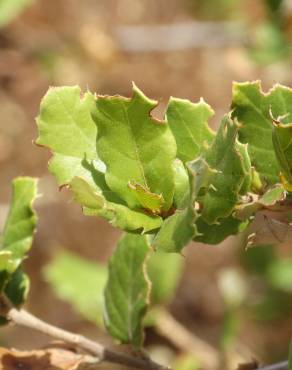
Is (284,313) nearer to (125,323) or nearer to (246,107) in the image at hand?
(125,323)

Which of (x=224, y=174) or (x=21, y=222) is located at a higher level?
(x=224, y=174)

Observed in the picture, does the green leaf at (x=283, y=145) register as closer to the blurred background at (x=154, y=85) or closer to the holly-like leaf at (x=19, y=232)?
the holly-like leaf at (x=19, y=232)

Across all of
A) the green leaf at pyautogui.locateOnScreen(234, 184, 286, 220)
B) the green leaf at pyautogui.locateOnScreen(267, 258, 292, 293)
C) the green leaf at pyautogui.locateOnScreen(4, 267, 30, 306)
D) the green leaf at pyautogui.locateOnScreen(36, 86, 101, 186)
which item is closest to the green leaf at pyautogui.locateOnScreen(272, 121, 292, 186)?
the green leaf at pyautogui.locateOnScreen(234, 184, 286, 220)

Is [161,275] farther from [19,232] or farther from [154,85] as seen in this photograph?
[154,85]

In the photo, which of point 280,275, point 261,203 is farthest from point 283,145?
point 280,275

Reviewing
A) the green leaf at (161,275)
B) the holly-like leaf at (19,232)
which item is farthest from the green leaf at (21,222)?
the green leaf at (161,275)

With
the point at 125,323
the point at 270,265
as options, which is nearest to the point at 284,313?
the point at 270,265
